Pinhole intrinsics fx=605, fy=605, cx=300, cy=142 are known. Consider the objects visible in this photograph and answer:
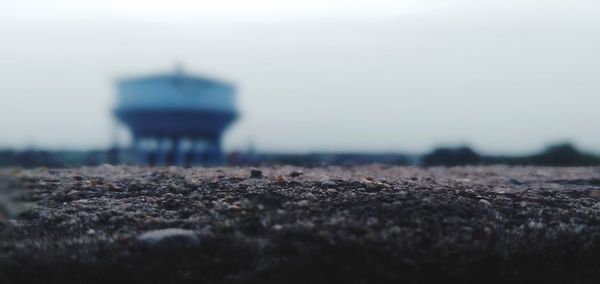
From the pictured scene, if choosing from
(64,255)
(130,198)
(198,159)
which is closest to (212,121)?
(198,159)

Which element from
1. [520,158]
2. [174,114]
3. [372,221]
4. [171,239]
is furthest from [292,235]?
[174,114]

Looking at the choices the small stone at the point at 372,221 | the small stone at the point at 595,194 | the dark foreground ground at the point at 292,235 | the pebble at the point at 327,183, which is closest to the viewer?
the dark foreground ground at the point at 292,235

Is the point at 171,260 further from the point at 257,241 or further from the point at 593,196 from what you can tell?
the point at 593,196

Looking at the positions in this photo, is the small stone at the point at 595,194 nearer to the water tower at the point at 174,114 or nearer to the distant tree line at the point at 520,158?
the distant tree line at the point at 520,158

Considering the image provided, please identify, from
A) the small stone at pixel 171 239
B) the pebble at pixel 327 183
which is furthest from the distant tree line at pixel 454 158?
the small stone at pixel 171 239

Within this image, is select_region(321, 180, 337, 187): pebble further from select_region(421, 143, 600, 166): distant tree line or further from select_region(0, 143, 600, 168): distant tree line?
select_region(421, 143, 600, 166): distant tree line

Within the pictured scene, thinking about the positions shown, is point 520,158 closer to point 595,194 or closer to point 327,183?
point 595,194
